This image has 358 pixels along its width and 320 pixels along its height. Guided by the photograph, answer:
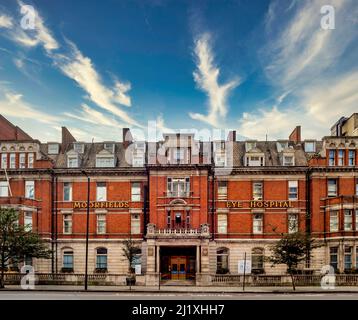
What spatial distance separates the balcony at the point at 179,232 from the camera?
1446 inches

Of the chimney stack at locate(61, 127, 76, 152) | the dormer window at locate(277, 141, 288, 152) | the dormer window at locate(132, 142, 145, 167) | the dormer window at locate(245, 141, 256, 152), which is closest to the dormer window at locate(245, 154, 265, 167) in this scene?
the dormer window at locate(245, 141, 256, 152)

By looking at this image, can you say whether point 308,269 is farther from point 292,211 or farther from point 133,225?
point 133,225

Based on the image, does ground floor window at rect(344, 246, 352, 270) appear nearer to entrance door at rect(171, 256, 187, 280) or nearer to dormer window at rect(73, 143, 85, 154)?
entrance door at rect(171, 256, 187, 280)

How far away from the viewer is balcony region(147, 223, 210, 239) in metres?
36.7

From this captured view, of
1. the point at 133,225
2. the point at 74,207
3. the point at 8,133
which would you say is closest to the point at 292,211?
the point at 133,225

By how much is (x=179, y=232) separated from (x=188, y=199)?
375 cm

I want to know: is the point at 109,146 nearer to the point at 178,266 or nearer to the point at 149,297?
the point at 178,266

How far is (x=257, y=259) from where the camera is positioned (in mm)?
39844

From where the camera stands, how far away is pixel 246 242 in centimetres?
4003

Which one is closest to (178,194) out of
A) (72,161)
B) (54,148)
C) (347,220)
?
(72,161)

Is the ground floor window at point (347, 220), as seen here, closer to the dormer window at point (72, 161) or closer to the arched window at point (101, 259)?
the arched window at point (101, 259)

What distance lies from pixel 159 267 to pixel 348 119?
30.1 meters

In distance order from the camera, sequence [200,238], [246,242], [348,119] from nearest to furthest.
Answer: [200,238], [246,242], [348,119]

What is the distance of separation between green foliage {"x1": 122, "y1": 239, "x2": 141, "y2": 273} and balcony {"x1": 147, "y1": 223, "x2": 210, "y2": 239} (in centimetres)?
250
